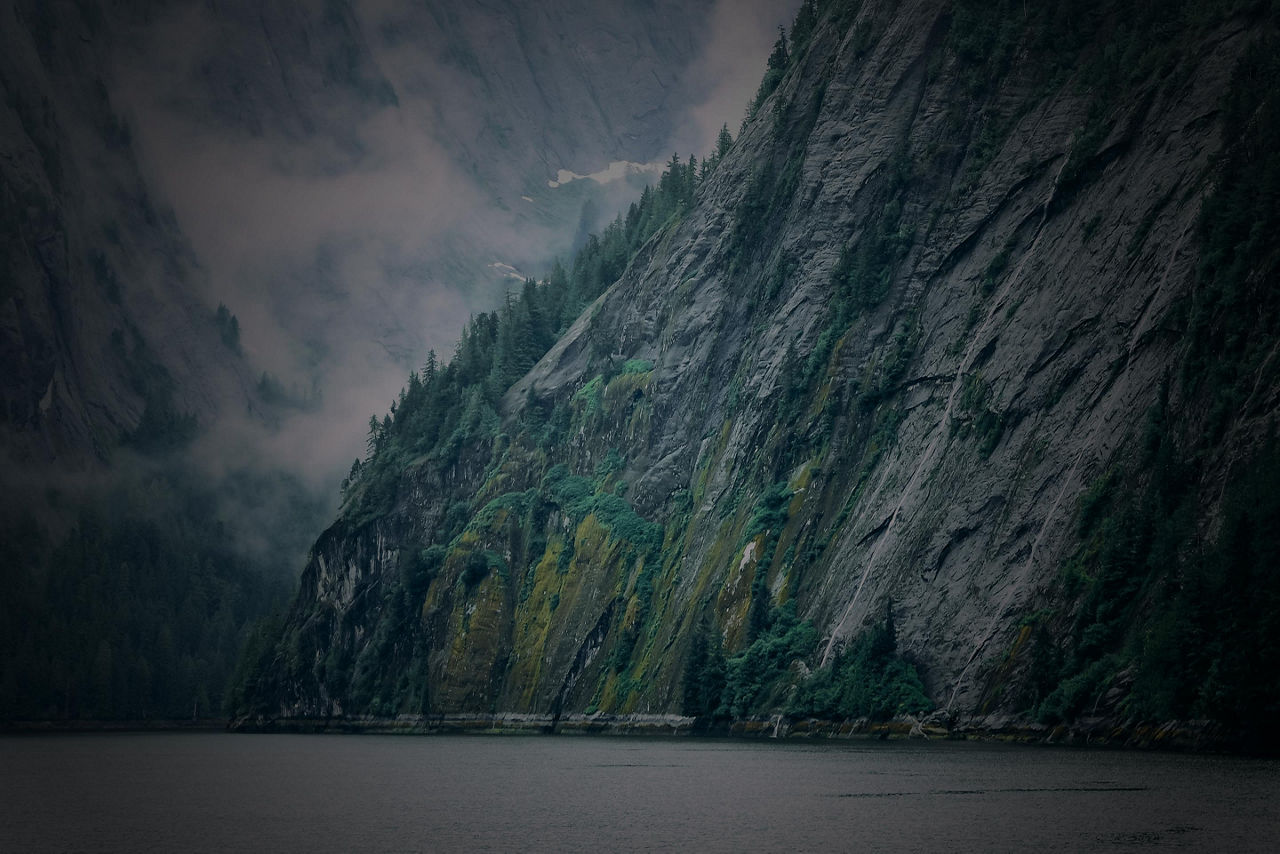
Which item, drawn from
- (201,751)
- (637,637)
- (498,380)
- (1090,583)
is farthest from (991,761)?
(498,380)

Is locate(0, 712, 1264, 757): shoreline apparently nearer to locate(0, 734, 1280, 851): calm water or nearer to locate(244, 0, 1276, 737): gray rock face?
locate(244, 0, 1276, 737): gray rock face

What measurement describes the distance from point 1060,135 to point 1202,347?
1239 inches

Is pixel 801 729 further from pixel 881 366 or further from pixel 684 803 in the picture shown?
pixel 684 803

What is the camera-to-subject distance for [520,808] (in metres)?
47.8

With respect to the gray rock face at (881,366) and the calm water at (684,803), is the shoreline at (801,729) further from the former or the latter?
the calm water at (684,803)

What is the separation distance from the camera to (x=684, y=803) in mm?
47531

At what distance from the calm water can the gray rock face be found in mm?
17179

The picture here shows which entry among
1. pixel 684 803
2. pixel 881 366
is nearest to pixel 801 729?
pixel 881 366

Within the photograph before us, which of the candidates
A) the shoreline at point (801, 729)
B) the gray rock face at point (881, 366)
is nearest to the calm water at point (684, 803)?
the shoreline at point (801, 729)

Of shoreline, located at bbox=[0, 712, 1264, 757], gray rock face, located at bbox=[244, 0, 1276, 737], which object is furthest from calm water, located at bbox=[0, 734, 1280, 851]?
gray rock face, located at bbox=[244, 0, 1276, 737]

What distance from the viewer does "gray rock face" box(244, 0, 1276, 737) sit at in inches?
3167

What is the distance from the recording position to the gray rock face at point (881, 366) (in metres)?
80.4

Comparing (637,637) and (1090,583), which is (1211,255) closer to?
(1090,583)

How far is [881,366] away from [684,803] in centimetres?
6290
